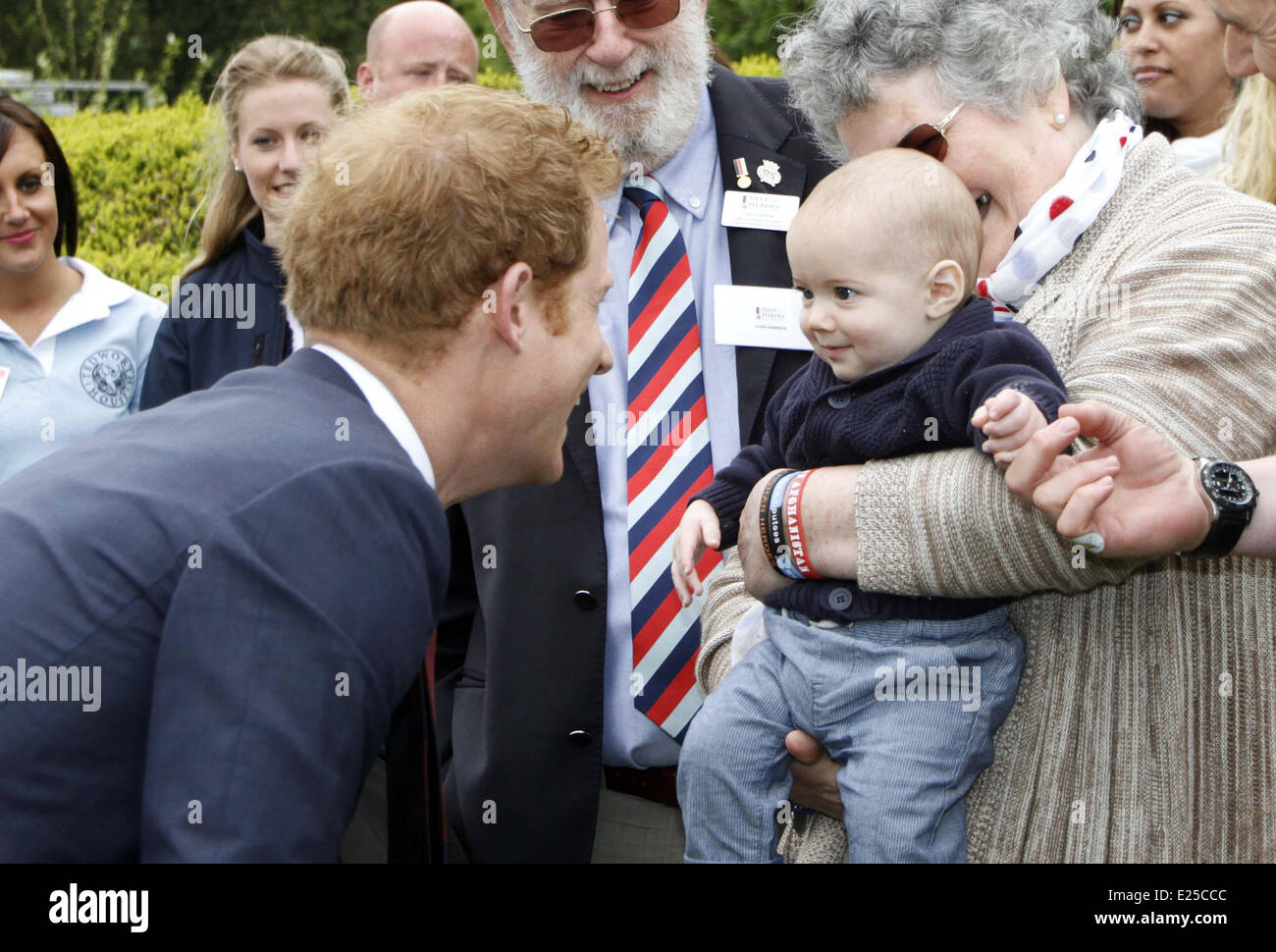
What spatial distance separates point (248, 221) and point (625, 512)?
296 cm

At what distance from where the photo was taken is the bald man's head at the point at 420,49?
6.51 metres

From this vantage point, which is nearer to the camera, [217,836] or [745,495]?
[217,836]

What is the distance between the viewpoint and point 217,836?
1660 millimetres

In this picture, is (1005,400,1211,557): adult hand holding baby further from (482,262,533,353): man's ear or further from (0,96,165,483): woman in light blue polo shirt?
(0,96,165,483): woman in light blue polo shirt

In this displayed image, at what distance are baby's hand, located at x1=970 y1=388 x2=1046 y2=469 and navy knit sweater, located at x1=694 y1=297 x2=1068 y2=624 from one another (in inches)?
2.2

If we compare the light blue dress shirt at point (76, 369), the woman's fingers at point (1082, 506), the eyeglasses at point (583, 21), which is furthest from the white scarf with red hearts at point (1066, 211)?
the light blue dress shirt at point (76, 369)

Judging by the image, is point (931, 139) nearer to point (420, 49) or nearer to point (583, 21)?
point (583, 21)

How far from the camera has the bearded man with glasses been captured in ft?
10.2

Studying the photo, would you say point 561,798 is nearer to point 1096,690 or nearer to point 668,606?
point 668,606

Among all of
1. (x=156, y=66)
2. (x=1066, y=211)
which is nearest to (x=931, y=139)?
(x=1066, y=211)

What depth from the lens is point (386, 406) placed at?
2129 millimetres

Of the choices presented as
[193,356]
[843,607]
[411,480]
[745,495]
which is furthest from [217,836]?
[193,356]

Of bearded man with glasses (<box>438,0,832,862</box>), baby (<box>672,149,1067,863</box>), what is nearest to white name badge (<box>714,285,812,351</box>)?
bearded man with glasses (<box>438,0,832,862</box>)

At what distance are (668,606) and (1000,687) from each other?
96cm
